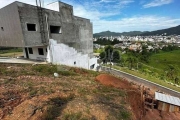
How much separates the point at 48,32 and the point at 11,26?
360cm

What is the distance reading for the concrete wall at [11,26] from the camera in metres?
12.0

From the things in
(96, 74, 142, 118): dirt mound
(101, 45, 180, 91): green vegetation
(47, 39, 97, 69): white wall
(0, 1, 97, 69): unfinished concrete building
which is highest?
(0, 1, 97, 69): unfinished concrete building

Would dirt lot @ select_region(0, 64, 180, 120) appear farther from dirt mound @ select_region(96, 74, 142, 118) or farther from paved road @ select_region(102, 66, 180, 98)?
paved road @ select_region(102, 66, 180, 98)

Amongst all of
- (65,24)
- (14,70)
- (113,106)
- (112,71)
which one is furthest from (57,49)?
(112,71)

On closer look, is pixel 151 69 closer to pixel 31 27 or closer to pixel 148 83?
pixel 148 83

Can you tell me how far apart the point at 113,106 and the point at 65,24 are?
12549 mm

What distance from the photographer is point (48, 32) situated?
14.7 meters

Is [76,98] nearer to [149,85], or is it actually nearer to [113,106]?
[113,106]

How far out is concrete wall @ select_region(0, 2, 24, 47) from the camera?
12023 mm

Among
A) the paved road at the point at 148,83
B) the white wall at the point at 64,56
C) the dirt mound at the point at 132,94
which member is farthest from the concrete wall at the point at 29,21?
the paved road at the point at 148,83

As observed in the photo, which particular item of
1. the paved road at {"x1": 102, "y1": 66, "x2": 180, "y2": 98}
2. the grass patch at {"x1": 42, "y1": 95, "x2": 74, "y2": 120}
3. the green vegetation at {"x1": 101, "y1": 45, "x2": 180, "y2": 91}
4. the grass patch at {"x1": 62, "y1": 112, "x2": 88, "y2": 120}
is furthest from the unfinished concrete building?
the green vegetation at {"x1": 101, "y1": 45, "x2": 180, "y2": 91}

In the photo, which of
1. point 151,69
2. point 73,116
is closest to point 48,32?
point 73,116

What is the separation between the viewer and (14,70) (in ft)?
36.0

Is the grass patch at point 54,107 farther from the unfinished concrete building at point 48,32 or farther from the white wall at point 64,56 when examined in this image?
the white wall at point 64,56
